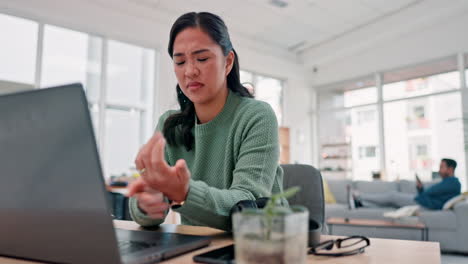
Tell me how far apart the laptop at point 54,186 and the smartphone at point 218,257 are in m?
0.06

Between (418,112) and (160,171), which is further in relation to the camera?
(418,112)

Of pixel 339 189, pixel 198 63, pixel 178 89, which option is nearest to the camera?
pixel 198 63

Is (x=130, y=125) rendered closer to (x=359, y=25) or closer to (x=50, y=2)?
(x=50, y=2)

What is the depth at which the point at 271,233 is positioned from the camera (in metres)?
0.36

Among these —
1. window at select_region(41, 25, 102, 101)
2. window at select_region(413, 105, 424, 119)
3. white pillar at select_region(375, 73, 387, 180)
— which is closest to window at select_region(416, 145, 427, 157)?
window at select_region(413, 105, 424, 119)

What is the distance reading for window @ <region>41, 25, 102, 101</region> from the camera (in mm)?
4988

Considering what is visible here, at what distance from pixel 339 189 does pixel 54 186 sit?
222 inches

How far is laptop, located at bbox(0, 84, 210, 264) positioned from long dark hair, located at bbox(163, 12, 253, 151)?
0.57 m

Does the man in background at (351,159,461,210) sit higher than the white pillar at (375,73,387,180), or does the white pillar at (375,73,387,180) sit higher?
the white pillar at (375,73,387,180)

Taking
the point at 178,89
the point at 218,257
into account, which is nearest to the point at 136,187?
the point at 218,257

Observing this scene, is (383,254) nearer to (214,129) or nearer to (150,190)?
(150,190)

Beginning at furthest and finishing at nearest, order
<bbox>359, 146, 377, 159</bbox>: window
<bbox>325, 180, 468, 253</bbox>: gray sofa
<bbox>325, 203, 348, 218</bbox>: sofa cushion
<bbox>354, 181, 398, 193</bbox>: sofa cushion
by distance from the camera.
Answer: <bbox>359, 146, 377, 159</bbox>: window < <bbox>354, 181, 398, 193</bbox>: sofa cushion < <bbox>325, 203, 348, 218</bbox>: sofa cushion < <bbox>325, 180, 468, 253</bbox>: gray sofa

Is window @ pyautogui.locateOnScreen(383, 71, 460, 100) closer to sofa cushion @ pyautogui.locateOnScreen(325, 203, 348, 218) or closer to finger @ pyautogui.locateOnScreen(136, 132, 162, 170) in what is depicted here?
sofa cushion @ pyautogui.locateOnScreen(325, 203, 348, 218)

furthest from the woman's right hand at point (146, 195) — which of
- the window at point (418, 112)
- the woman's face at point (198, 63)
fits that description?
the window at point (418, 112)
